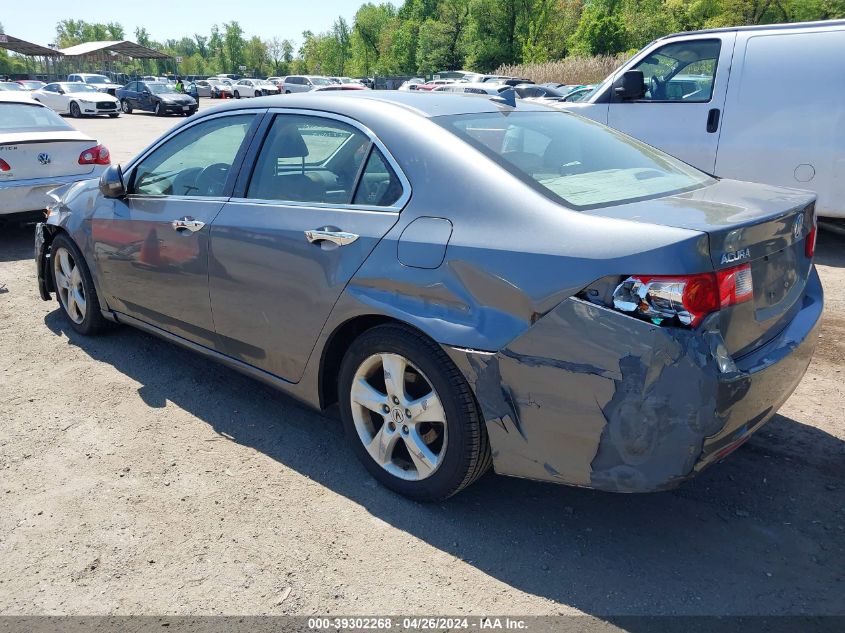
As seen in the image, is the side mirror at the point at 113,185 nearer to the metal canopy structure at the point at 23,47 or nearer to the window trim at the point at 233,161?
the window trim at the point at 233,161

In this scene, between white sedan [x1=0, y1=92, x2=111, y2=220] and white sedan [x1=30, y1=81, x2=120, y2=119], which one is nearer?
white sedan [x1=0, y1=92, x2=111, y2=220]

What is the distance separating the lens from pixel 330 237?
303cm

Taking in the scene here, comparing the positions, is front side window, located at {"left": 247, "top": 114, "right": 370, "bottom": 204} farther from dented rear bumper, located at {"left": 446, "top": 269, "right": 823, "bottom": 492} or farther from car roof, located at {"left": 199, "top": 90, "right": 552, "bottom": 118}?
dented rear bumper, located at {"left": 446, "top": 269, "right": 823, "bottom": 492}

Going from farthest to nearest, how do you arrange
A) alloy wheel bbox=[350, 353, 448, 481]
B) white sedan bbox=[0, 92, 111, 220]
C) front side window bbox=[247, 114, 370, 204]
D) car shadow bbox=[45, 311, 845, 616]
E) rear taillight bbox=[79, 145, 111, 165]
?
rear taillight bbox=[79, 145, 111, 165] < white sedan bbox=[0, 92, 111, 220] < front side window bbox=[247, 114, 370, 204] < alloy wheel bbox=[350, 353, 448, 481] < car shadow bbox=[45, 311, 845, 616]

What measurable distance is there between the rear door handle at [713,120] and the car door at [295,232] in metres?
5.02

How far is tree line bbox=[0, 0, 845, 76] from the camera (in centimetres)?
4850

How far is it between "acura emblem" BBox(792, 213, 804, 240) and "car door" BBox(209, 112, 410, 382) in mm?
1562

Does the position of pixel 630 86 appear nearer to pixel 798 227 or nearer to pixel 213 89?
pixel 798 227

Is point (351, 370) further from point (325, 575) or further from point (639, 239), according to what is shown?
point (639, 239)

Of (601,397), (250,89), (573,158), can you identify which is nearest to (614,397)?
(601,397)

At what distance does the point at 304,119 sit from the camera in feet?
11.3

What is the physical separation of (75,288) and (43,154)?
356 cm

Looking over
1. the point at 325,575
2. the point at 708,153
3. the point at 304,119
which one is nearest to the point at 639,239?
the point at 325,575

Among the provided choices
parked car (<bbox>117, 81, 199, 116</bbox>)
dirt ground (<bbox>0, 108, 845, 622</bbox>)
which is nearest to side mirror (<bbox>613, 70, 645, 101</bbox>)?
dirt ground (<bbox>0, 108, 845, 622</bbox>)
